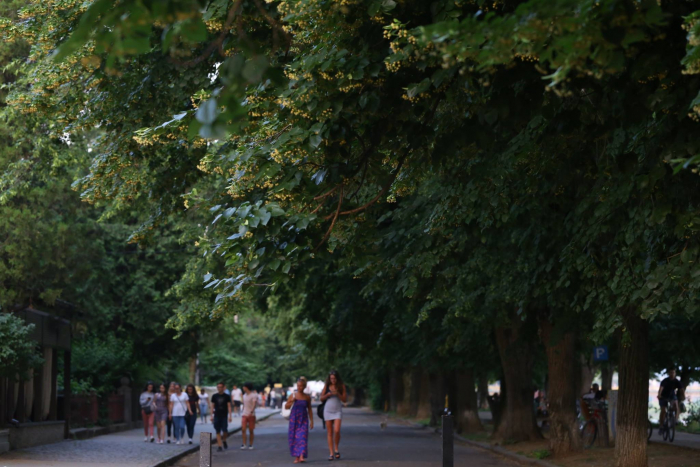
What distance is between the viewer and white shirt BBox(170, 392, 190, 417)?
25.8 m

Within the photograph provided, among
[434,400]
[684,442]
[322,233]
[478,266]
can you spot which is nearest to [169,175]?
[478,266]

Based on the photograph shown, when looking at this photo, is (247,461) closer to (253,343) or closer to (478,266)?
(478,266)

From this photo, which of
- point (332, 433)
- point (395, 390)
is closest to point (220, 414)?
point (332, 433)

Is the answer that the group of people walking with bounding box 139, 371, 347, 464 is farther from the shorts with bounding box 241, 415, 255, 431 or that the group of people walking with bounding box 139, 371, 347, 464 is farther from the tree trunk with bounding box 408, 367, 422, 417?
the tree trunk with bounding box 408, 367, 422, 417

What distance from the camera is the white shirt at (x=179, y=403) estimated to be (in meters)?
25.8

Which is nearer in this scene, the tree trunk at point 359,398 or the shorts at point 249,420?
the shorts at point 249,420

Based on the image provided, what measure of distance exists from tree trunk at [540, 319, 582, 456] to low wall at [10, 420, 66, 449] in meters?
11.7

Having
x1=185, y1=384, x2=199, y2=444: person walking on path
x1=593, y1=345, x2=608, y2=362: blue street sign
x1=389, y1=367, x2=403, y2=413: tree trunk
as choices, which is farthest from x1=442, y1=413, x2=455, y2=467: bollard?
x1=389, y1=367, x2=403, y2=413: tree trunk

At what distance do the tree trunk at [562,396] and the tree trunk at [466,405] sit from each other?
11.5 meters

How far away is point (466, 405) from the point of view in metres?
32.8

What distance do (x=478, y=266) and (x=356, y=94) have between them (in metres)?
8.23

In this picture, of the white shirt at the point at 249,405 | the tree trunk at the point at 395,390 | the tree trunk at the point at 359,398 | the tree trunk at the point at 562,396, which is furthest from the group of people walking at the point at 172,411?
the tree trunk at the point at 359,398

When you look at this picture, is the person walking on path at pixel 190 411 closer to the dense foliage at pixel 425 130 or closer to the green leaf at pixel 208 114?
the dense foliage at pixel 425 130

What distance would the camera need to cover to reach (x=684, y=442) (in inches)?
999
